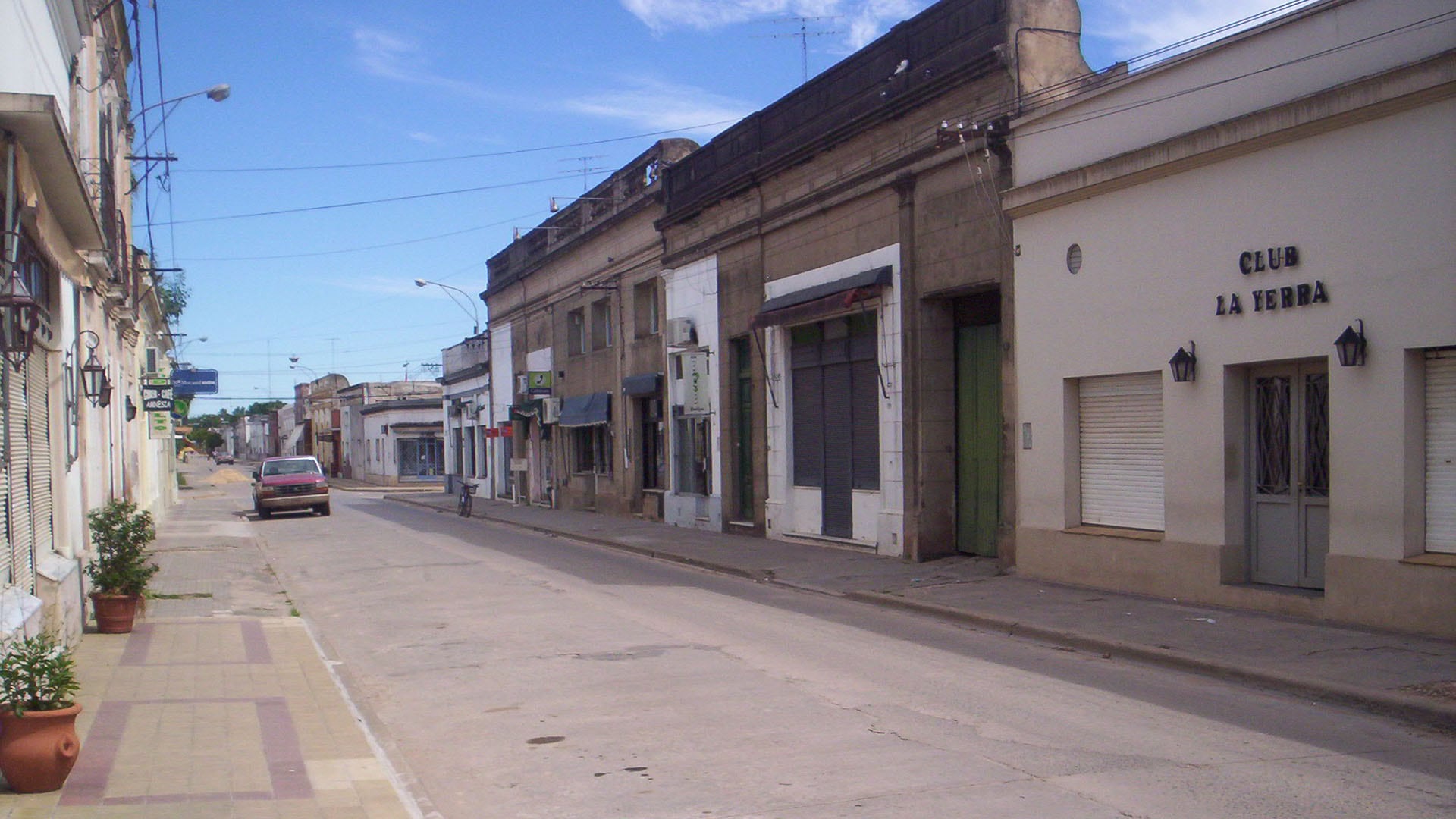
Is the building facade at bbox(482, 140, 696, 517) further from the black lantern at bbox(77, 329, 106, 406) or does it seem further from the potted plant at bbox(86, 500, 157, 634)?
the potted plant at bbox(86, 500, 157, 634)

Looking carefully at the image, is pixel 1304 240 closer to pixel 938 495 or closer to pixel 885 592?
pixel 885 592

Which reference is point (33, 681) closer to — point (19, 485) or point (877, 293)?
point (19, 485)

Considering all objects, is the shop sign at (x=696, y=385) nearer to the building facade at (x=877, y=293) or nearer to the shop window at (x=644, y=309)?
the building facade at (x=877, y=293)

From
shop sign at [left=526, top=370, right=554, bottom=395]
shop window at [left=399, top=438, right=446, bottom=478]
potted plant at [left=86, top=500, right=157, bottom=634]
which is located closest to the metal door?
potted plant at [left=86, top=500, right=157, bottom=634]

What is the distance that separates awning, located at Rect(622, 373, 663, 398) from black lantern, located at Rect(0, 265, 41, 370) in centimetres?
2043

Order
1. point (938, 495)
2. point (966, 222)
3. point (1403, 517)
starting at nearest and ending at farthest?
point (1403, 517), point (966, 222), point (938, 495)

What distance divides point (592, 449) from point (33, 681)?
1109 inches

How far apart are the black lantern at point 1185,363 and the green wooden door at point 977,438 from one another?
4055 mm

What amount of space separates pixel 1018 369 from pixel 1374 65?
5.88 m

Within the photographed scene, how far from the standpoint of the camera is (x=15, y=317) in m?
8.29

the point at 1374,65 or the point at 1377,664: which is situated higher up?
the point at 1374,65

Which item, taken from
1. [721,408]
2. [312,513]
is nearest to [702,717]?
[721,408]

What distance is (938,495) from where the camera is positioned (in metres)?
18.1

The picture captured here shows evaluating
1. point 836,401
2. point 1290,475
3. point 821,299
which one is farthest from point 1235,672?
point 836,401
